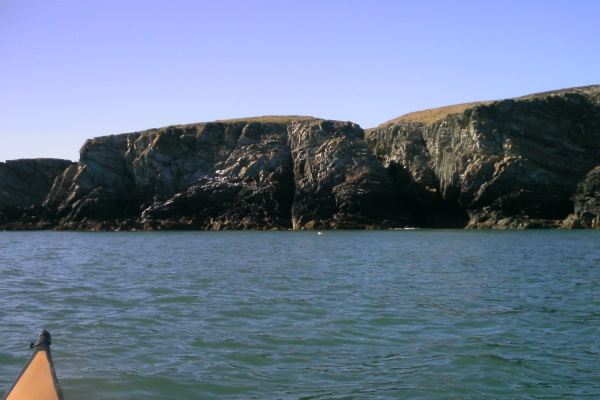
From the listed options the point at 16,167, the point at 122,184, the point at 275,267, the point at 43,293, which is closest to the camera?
the point at 43,293

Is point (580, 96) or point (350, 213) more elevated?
point (580, 96)

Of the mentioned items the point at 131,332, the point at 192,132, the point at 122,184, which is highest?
the point at 192,132

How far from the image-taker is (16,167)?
323 ft

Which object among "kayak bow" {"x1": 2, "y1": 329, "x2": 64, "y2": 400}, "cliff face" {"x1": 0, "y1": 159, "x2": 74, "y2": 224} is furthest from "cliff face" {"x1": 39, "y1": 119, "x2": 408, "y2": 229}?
"kayak bow" {"x1": 2, "y1": 329, "x2": 64, "y2": 400}

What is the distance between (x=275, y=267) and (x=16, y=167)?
84147 mm

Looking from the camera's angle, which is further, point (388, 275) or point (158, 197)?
point (158, 197)

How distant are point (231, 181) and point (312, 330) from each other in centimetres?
6558

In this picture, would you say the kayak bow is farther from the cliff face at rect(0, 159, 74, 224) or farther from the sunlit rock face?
the cliff face at rect(0, 159, 74, 224)

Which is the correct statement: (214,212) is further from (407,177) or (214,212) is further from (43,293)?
(43,293)

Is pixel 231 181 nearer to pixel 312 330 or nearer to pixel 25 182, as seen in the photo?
pixel 25 182

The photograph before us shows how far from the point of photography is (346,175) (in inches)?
2938

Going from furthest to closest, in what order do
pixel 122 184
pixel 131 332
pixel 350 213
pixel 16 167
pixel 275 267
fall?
pixel 16 167 → pixel 122 184 → pixel 350 213 → pixel 275 267 → pixel 131 332

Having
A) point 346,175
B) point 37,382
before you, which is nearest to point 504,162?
point 346,175

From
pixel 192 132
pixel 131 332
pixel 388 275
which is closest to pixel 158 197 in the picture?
pixel 192 132
